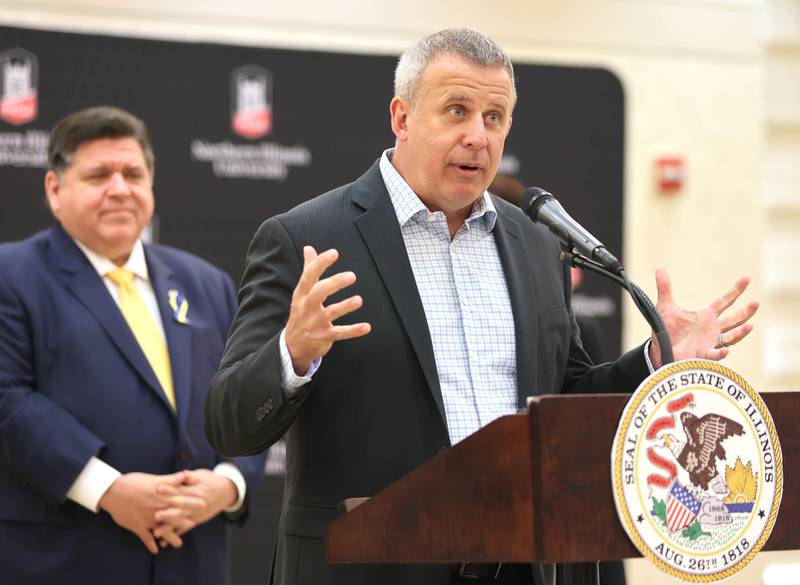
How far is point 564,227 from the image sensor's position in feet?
6.88

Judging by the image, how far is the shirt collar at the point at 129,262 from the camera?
3.62 metres

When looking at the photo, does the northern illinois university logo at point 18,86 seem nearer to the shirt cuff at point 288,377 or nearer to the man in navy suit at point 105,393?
the man in navy suit at point 105,393

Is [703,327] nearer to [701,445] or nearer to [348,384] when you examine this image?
[701,445]

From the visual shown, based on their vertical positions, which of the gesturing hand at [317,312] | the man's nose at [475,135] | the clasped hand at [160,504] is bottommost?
the clasped hand at [160,504]

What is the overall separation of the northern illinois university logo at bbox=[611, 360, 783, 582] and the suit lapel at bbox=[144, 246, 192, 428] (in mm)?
2042

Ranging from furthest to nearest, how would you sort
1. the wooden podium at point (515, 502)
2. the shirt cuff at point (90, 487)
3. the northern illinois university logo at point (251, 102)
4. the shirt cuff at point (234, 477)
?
the northern illinois university logo at point (251, 102)
the shirt cuff at point (234, 477)
the shirt cuff at point (90, 487)
the wooden podium at point (515, 502)

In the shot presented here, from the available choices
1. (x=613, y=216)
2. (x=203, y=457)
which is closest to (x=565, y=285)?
(x=203, y=457)

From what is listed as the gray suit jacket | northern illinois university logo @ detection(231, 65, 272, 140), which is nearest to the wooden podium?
the gray suit jacket

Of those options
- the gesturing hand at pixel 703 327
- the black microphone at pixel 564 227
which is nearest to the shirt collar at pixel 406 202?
the black microphone at pixel 564 227

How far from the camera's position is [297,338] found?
1939mm

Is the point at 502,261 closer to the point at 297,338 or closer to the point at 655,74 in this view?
the point at 297,338

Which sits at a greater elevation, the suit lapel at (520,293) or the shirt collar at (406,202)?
the shirt collar at (406,202)

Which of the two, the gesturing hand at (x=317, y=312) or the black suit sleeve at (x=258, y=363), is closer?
the gesturing hand at (x=317, y=312)

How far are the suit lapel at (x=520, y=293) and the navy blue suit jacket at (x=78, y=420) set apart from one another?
1.43 meters
